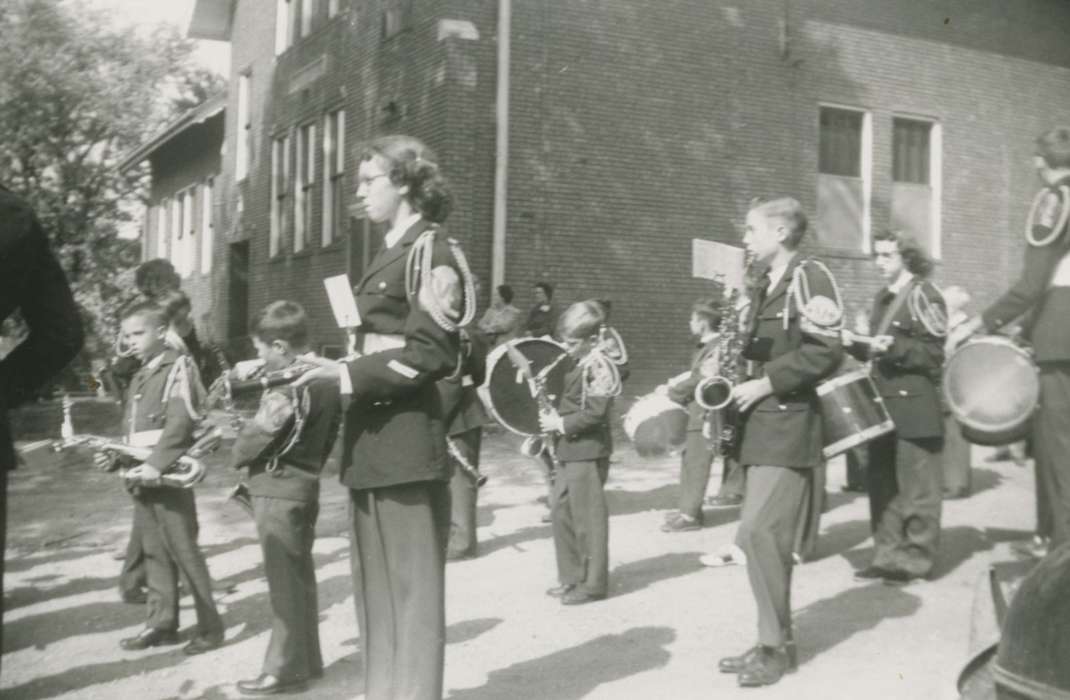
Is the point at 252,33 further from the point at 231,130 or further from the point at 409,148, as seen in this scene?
the point at 409,148

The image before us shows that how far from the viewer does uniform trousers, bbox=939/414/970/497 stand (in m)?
10.1

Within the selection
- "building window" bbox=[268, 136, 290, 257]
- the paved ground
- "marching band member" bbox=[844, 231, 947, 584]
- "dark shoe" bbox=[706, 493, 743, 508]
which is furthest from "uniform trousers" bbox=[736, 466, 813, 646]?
"building window" bbox=[268, 136, 290, 257]

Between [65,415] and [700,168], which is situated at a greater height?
[700,168]

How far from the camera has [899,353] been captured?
7250mm

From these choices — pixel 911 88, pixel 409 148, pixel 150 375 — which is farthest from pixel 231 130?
pixel 409 148

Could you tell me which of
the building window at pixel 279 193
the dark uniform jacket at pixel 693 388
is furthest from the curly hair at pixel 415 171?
the building window at pixel 279 193

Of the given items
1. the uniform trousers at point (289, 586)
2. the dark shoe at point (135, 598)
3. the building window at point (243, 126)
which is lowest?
the dark shoe at point (135, 598)

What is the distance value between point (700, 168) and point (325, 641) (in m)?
13.0

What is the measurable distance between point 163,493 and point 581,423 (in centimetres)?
221

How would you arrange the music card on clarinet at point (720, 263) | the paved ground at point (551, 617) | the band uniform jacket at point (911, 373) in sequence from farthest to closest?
1. the band uniform jacket at point (911, 373)
2. the music card on clarinet at point (720, 263)
3. the paved ground at point (551, 617)

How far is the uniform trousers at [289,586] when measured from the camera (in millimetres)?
5230

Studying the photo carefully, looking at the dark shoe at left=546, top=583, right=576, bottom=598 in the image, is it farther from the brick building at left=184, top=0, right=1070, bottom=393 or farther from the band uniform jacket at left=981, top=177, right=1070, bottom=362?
the brick building at left=184, top=0, right=1070, bottom=393

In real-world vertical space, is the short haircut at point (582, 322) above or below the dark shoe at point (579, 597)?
above

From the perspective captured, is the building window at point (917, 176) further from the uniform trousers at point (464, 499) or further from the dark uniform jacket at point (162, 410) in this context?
the dark uniform jacket at point (162, 410)
